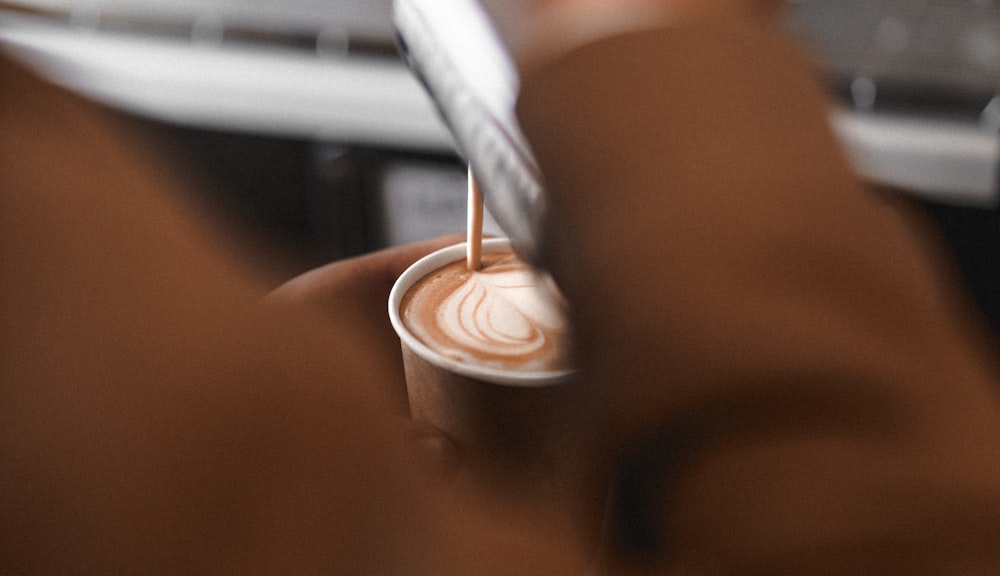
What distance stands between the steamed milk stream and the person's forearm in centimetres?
16

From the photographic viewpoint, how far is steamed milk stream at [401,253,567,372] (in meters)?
0.35

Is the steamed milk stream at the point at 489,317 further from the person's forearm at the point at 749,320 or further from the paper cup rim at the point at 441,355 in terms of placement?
the person's forearm at the point at 749,320

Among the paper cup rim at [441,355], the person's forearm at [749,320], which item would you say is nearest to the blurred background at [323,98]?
the paper cup rim at [441,355]

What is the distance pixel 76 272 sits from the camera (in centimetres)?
14

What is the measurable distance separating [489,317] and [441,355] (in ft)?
0.13

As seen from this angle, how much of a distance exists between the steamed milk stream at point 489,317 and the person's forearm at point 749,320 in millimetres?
161

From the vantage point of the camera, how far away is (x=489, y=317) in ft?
1.24

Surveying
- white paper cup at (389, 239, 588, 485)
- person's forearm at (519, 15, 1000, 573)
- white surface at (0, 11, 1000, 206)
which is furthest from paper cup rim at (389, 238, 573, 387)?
white surface at (0, 11, 1000, 206)

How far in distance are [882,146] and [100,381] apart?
2.90 ft

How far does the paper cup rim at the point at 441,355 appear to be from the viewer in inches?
13.0

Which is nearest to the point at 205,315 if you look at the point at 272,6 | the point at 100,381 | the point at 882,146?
the point at 100,381

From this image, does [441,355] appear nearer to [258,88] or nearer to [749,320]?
[749,320]

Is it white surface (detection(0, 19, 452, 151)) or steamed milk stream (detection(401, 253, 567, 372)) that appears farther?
white surface (detection(0, 19, 452, 151))

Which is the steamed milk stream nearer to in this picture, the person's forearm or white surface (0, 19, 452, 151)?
the person's forearm
